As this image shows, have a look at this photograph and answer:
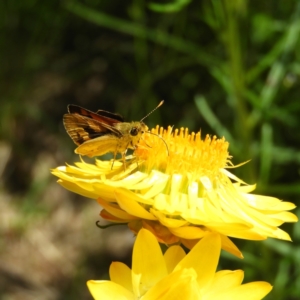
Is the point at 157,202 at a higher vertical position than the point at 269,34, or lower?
lower

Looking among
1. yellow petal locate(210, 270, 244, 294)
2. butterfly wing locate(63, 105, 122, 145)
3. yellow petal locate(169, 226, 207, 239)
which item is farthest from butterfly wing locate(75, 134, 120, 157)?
yellow petal locate(210, 270, 244, 294)

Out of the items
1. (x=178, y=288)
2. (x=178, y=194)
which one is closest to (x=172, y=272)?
(x=178, y=288)

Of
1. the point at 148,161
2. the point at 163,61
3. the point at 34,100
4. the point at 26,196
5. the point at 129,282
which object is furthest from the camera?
the point at 34,100

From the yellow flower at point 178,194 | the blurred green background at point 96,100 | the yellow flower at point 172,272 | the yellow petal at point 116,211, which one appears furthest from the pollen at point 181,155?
the blurred green background at point 96,100

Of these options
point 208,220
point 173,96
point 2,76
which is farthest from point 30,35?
point 208,220

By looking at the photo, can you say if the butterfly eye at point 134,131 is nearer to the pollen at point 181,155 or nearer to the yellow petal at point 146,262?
the pollen at point 181,155

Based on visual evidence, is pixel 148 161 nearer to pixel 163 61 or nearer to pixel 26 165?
pixel 163 61

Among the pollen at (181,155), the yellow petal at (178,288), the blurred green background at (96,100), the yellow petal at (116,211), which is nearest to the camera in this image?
the yellow petal at (178,288)
